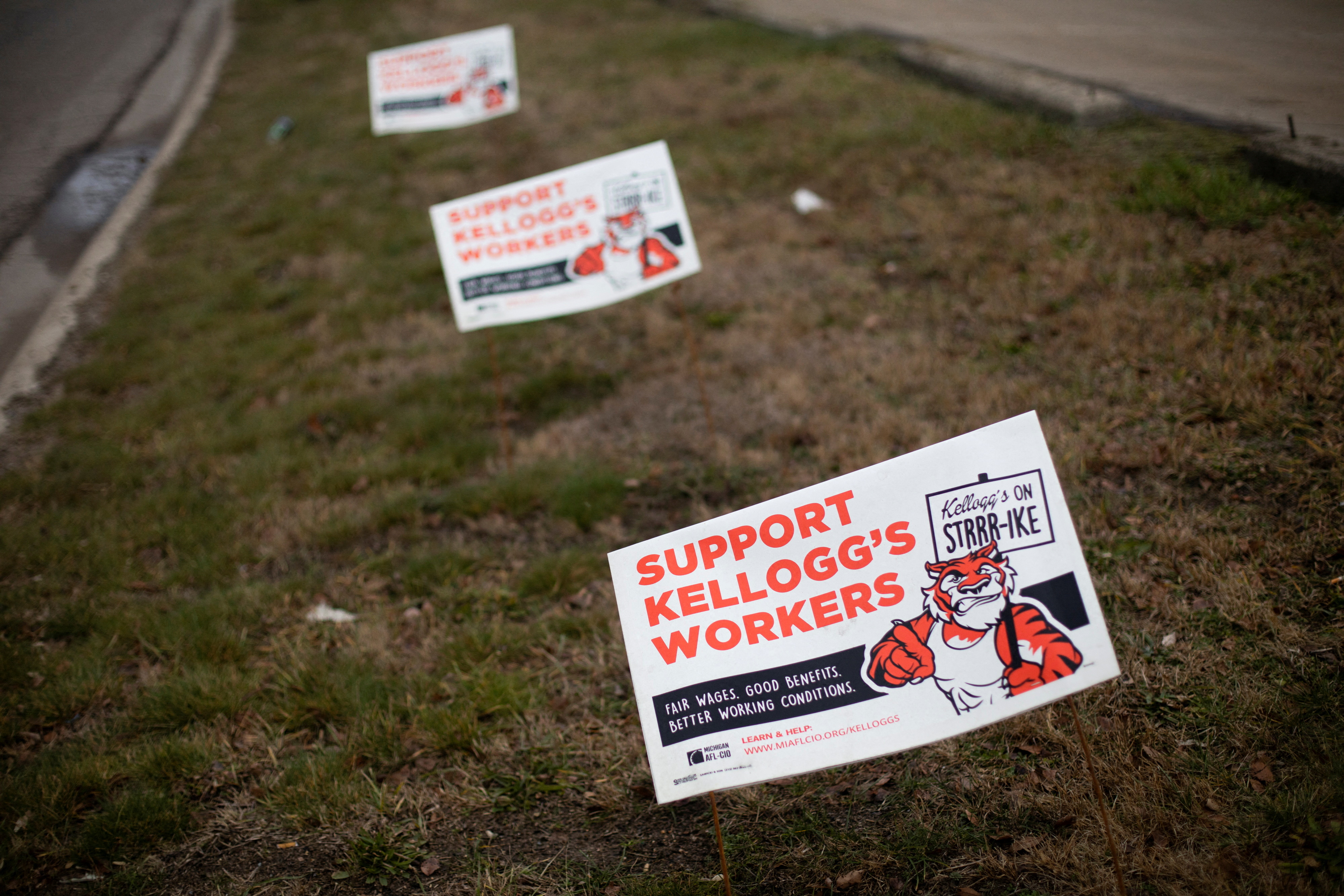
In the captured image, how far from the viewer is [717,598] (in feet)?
7.91

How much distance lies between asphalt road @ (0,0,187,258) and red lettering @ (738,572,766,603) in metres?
8.52

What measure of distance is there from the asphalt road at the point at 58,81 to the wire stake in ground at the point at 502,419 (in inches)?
223

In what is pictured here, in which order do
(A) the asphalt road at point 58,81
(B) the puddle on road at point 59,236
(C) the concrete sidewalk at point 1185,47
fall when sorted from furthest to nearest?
(A) the asphalt road at point 58,81
(B) the puddle on road at point 59,236
(C) the concrete sidewalk at point 1185,47

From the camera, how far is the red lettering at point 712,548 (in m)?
2.43

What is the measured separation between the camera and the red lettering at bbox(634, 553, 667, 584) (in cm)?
243

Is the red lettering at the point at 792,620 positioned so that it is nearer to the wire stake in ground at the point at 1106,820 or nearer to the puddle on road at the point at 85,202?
the wire stake in ground at the point at 1106,820

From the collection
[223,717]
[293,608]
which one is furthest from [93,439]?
[223,717]

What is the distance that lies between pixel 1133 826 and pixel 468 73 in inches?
300

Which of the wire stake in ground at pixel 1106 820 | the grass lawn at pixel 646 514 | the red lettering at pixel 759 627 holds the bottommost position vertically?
the grass lawn at pixel 646 514

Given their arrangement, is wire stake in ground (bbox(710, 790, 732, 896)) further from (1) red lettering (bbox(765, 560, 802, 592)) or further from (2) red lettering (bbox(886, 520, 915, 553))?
(2) red lettering (bbox(886, 520, 915, 553))

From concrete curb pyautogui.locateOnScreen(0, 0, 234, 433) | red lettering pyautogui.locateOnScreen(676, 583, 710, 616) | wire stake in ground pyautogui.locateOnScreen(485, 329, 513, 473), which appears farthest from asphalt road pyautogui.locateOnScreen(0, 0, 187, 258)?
red lettering pyautogui.locateOnScreen(676, 583, 710, 616)

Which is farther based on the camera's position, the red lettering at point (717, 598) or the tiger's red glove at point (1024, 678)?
the red lettering at point (717, 598)

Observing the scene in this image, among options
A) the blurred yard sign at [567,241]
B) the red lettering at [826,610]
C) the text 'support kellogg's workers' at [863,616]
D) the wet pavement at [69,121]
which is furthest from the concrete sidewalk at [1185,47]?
the wet pavement at [69,121]

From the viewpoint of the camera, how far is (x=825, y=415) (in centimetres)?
461
